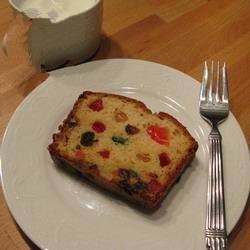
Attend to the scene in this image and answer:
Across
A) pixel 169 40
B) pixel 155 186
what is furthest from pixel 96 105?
pixel 169 40

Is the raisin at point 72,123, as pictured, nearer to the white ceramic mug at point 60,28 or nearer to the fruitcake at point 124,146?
the fruitcake at point 124,146

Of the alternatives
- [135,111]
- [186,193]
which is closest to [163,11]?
[135,111]

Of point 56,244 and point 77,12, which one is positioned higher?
point 77,12

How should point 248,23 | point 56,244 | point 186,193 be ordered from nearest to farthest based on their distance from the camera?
point 56,244
point 186,193
point 248,23

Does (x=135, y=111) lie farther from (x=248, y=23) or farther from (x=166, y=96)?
(x=248, y=23)

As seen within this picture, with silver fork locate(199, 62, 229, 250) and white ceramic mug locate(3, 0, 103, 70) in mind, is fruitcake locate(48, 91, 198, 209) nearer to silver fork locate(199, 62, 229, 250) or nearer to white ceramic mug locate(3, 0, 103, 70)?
silver fork locate(199, 62, 229, 250)

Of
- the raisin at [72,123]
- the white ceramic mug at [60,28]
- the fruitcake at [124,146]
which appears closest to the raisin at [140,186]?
the fruitcake at [124,146]
